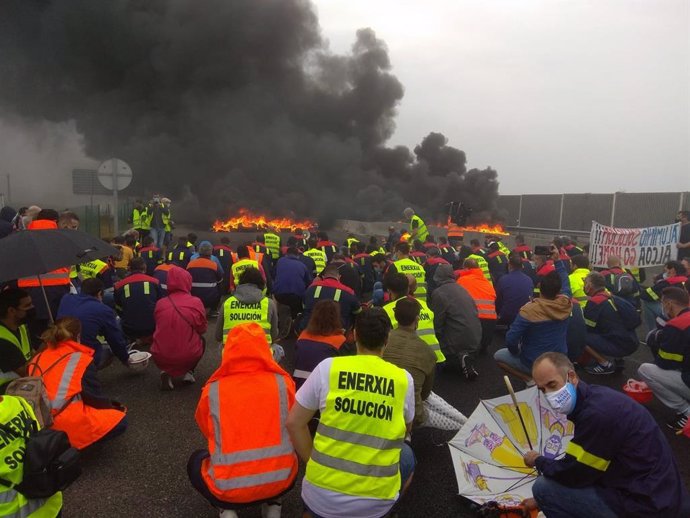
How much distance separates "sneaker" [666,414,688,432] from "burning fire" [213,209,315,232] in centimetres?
1851

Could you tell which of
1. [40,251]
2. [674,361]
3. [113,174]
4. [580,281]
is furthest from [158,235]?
[674,361]

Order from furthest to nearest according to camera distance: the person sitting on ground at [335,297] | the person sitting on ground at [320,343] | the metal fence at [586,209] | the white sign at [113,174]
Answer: the metal fence at [586,209]
the white sign at [113,174]
the person sitting on ground at [335,297]
the person sitting on ground at [320,343]

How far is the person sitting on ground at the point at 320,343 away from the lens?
3820mm

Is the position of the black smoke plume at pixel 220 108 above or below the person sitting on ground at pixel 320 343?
above

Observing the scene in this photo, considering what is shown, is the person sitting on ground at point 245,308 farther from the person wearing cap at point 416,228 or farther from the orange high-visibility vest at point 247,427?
the person wearing cap at point 416,228

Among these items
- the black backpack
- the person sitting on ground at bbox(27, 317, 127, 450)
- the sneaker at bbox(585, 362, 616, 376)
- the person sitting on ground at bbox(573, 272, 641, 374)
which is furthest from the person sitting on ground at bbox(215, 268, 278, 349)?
the sneaker at bbox(585, 362, 616, 376)

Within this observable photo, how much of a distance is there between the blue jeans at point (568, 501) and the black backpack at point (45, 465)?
247 cm

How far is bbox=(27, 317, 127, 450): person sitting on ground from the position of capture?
10.9ft

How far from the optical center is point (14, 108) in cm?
2748

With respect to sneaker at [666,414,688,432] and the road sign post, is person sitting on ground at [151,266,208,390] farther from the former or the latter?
sneaker at [666,414,688,432]

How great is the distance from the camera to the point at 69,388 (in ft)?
11.0

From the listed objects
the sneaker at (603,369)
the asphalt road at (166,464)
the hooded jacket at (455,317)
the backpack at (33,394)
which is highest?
the backpack at (33,394)

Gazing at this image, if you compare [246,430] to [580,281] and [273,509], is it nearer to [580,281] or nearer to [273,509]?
[273,509]

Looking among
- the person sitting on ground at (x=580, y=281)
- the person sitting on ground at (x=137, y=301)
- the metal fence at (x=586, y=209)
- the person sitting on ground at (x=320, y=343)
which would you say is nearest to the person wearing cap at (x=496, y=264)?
the person sitting on ground at (x=580, y=281)
